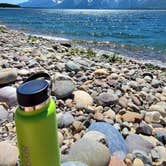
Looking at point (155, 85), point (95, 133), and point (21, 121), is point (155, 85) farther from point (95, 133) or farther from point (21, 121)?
point (21, 121)

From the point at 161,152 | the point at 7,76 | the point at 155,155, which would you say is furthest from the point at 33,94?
the point at 7,76

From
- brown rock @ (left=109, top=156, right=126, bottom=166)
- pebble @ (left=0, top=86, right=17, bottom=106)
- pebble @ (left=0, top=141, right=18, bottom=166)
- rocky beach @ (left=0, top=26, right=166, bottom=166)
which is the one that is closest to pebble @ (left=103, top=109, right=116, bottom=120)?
rocky beach @ (left=0, top=26, right=166, bottom=166)

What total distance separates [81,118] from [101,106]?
2.75 feet

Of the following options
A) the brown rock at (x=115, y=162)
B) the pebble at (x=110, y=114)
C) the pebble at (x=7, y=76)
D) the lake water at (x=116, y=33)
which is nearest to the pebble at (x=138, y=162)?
the brown rock at (x=115, y=162)

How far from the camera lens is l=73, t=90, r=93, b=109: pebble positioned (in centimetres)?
607

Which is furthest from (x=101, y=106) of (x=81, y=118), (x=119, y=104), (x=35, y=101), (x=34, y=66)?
(x=35, y=101)

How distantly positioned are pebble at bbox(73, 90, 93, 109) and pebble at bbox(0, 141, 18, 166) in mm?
2060

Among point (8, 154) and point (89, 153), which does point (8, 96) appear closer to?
point (8, 154)

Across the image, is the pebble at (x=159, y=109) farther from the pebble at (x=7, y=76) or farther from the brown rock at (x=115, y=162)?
the brown rock at (x=115, y=162)

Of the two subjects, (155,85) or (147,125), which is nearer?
(147,125)

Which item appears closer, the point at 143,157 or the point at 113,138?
the point at 143,157

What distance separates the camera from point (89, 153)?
4066 millimetres

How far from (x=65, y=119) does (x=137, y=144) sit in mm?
1005

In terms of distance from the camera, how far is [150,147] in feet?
16.5
